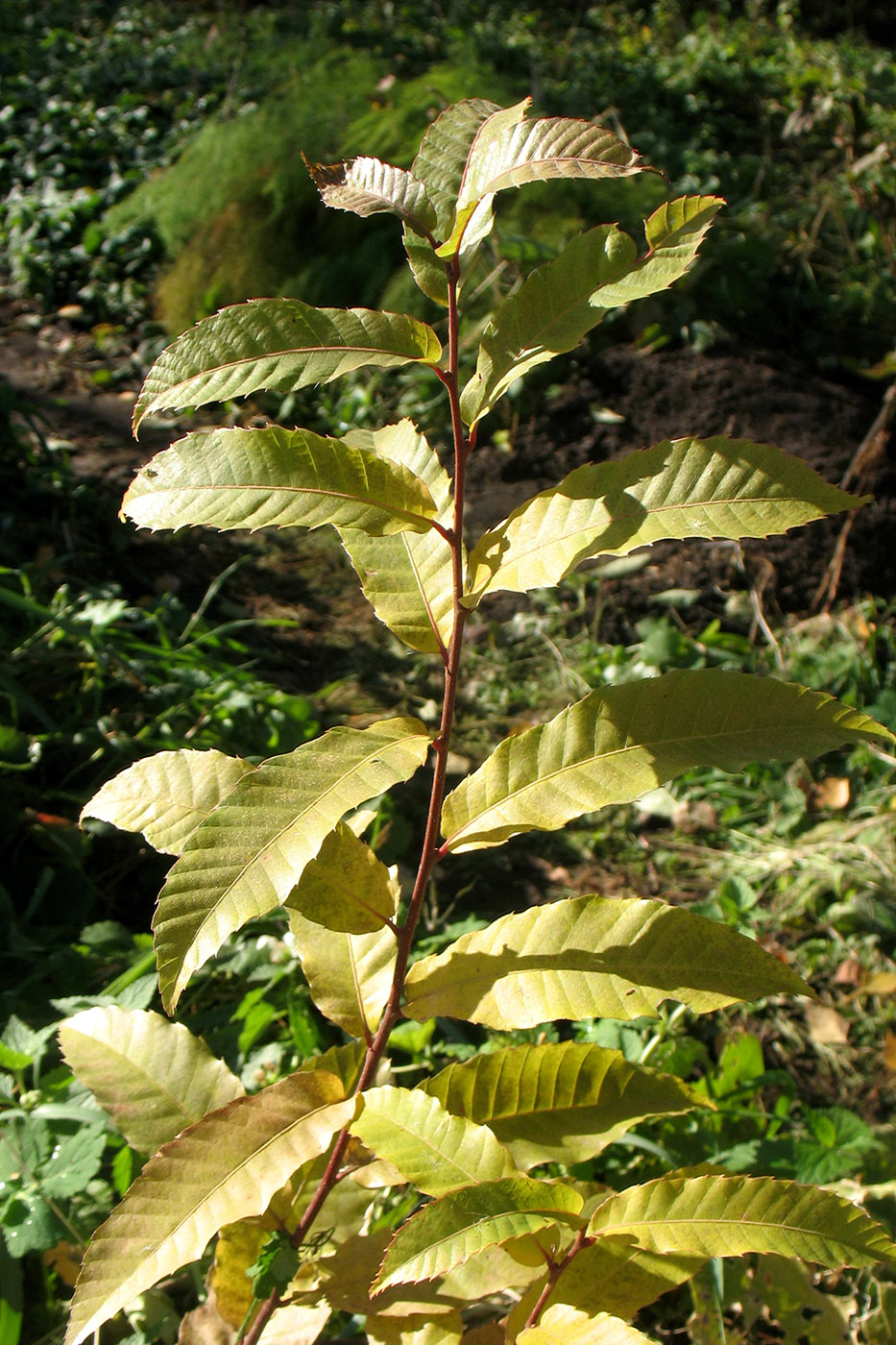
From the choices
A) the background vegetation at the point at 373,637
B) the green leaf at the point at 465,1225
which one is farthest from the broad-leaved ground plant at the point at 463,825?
the background vegetation at the point at 373,637

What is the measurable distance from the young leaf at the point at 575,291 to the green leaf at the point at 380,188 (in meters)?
0.10

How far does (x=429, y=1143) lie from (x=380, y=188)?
788 millimetres

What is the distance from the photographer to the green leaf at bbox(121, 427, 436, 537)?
79 cm

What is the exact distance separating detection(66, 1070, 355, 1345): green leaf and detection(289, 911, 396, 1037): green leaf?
102 mm

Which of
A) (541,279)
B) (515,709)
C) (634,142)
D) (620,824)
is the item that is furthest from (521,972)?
(634,142)

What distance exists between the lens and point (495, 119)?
815mm

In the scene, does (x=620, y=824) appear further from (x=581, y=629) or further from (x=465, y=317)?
(x=465, y=317)

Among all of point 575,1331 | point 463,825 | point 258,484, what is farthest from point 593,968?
point 258,484

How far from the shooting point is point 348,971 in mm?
1118

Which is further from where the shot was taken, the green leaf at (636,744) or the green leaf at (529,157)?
the green leaf at (636,744)

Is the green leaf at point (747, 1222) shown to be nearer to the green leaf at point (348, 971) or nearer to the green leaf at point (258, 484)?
the green leaf at point (348, 971)

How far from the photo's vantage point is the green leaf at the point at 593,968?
2.85 feet

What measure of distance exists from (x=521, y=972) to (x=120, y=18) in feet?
29.2

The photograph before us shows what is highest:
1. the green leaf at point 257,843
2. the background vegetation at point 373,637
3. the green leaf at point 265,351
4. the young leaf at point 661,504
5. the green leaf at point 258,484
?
the green leaf at point 265,351
